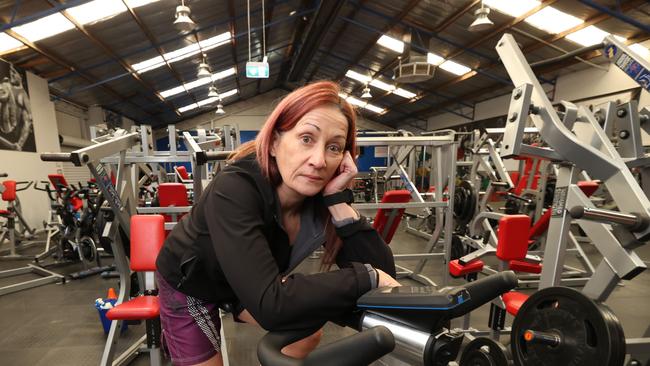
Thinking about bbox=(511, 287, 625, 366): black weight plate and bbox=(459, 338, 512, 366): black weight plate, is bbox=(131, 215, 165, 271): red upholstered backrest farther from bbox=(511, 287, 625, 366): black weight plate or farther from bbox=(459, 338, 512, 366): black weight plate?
bbox=(511, 287, 625, 366): black weight plate

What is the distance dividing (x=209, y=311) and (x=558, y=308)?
50.3 inches

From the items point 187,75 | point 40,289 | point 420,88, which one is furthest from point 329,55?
point 40,289

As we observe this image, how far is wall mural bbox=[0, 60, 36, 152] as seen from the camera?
19.2 ft

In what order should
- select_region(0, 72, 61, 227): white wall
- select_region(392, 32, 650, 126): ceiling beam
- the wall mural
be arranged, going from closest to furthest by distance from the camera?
the wall mural → select_region(0, 72, 61, 227): white wall → select_region(392, 32, 650, 126): ceiling beam

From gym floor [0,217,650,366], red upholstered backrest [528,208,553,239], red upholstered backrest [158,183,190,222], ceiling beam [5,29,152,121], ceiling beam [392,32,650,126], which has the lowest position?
gym floor [0,217,650,366]

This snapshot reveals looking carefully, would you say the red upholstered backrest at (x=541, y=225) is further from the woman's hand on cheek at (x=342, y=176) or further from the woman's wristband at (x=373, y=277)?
the woman's wristband at (x=373, y=277)

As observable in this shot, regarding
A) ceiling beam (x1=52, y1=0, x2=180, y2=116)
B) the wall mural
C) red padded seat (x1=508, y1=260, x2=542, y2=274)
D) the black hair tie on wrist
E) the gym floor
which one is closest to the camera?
the black hair tie on wrist

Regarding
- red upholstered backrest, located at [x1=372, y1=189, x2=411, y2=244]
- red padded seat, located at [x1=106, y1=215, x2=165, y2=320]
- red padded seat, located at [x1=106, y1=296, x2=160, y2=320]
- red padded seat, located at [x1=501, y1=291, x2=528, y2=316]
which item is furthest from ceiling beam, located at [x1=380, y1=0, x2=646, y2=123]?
red padded seat, located at [x1=106, y1=296, x2=160, y2=320]

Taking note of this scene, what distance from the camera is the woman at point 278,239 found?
0.61 meters

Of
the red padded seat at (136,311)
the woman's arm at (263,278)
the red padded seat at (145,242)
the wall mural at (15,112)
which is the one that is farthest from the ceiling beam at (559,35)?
the wall mural at (15,112)

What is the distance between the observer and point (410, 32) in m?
8.05

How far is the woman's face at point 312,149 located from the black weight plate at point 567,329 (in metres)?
1.02

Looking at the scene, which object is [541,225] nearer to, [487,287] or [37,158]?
[487,287]

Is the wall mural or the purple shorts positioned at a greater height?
the wall mural
